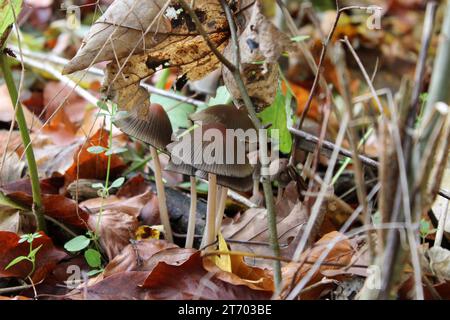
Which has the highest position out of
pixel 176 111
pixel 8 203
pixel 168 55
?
pixel 168 55

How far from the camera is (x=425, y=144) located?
0.78 metres

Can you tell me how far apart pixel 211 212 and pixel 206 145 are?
0.53 ft

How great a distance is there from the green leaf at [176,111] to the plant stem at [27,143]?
431 millimetres

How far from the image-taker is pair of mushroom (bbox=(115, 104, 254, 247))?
3.54ft

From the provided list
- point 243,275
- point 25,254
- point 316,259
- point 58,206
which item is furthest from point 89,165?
point 316,259

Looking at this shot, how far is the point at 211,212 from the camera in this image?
1167 mm

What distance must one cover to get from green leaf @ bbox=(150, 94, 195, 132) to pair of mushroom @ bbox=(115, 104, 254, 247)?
1.15ft

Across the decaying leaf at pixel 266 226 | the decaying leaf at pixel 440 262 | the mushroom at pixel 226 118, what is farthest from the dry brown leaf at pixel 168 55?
the decaying leaf at pixel 440 262

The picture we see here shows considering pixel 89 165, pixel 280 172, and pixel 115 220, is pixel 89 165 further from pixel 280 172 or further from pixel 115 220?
pixel 280 172

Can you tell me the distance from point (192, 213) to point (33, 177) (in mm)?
353

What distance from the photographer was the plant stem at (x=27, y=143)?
3.81 feet

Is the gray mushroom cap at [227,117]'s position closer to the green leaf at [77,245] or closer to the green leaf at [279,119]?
the green leaf at [279,119]

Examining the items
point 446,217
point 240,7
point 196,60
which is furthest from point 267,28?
point 446,217

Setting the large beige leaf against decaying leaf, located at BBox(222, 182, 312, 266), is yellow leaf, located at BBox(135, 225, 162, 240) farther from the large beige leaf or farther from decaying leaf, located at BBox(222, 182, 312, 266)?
the large beige leaf
